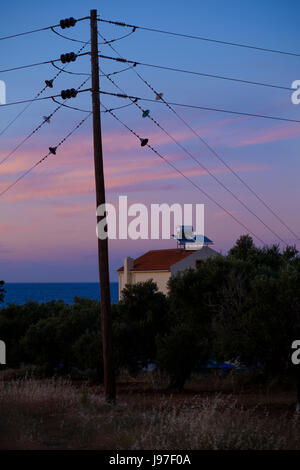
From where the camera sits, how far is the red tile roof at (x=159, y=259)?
55750 mm

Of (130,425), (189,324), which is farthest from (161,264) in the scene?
(130,425)

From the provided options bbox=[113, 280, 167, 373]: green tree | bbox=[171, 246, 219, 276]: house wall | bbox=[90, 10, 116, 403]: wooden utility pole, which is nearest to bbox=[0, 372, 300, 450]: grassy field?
bbox=[90, 10, 116, 403]: wooden utility pole

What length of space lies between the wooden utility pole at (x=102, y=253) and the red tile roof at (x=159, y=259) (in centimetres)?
3544

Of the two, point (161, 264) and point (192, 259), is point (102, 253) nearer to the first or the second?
point (192, 259)

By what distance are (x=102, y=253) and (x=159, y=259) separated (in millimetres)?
39902

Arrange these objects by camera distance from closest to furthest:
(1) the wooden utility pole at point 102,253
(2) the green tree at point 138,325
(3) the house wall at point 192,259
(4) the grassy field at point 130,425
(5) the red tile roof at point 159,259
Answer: (4) the grassy field at point 130,425
(1) the wooden utility pole at point 102,253
(2) the green tree at point 138,325
(3) the house wall at point 192,259
(5) the red tile roof at point 159,259

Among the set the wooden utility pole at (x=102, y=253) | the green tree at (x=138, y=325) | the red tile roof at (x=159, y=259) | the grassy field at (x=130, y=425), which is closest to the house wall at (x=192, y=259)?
the red tile roof at (x=159, y=259)

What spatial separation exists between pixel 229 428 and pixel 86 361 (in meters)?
16.4

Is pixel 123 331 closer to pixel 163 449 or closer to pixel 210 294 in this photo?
pixel 210 294

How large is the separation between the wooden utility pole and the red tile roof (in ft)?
116

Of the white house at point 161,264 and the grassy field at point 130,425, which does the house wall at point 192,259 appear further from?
the grassy field at point 130,425

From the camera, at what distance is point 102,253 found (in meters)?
→ 18.9
